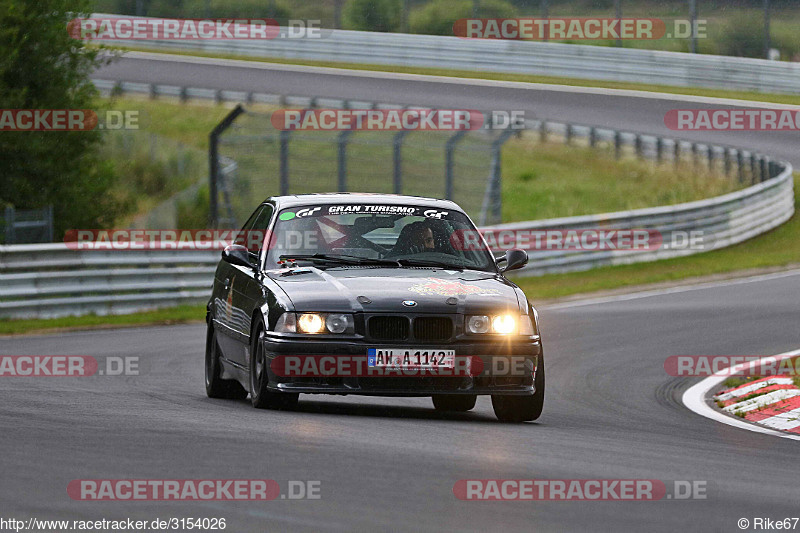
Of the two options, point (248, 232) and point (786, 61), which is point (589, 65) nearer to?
point (786, 61)

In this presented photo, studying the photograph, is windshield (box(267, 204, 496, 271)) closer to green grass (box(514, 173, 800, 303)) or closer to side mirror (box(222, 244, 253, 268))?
side mirror (box(222, 244, 253, 268))

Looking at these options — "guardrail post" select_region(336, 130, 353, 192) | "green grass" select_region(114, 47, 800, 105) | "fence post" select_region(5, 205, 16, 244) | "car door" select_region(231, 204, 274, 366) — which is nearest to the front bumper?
"car door" select_region(231, 204, 274, 366)

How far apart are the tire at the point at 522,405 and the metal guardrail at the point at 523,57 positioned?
30712 mm

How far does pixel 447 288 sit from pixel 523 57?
33.3m

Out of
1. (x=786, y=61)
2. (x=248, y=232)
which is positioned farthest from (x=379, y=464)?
(x=786, y=61)

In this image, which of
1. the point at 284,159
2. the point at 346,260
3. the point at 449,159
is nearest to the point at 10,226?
the point at 284,159

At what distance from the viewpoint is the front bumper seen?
9188 millimetres

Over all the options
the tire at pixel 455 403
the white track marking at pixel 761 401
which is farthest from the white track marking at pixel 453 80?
the tire at pixel 455 403

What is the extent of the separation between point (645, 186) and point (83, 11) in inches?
537

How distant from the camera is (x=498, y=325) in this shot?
30.8ft

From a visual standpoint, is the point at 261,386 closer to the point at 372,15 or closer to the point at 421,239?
the point at 421,239

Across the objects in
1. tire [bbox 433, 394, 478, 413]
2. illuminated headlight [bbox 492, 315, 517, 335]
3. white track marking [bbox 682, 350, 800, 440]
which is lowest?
white track marking [bbox 682, 350, 800, 440]

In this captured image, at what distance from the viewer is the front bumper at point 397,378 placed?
919 cm

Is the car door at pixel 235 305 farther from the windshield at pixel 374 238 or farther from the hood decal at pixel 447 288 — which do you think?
the hood decal at pixel 447 288
